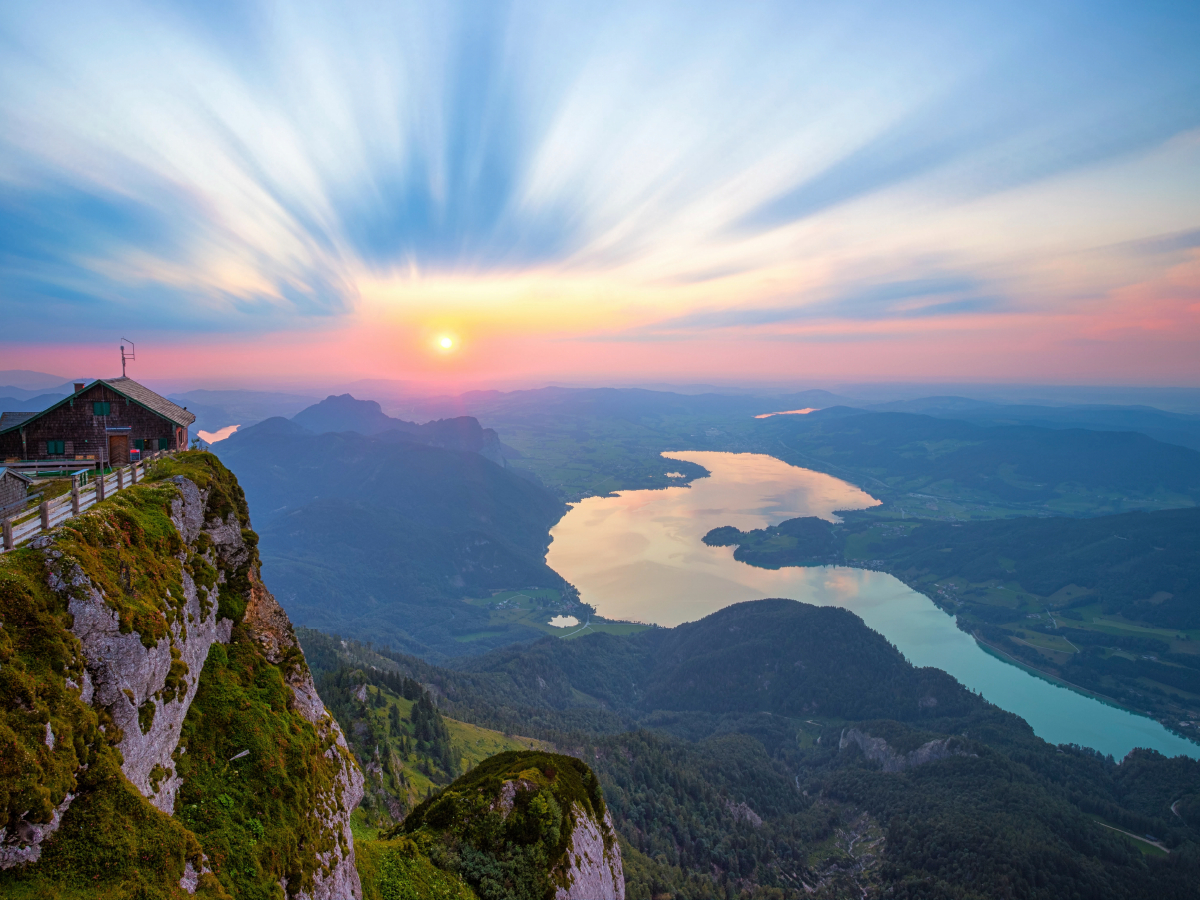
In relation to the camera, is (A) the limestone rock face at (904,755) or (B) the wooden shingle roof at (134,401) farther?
(A) the limestone rock face at (904,755)

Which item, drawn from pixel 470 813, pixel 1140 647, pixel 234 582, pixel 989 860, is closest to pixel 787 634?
pixel 989 860

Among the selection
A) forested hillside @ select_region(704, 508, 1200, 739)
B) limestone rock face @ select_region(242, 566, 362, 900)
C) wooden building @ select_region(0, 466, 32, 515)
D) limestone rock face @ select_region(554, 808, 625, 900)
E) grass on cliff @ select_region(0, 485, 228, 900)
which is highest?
wooden building @ select_region(0, 466, 32, 515)

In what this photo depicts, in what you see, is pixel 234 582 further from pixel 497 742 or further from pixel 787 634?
pixel 787 634

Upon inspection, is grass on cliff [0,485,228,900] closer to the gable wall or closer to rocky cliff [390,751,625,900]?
rocky cliff [390,751,625,900]

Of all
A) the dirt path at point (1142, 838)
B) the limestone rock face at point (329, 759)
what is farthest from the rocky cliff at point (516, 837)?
the dirt path at point (1142, 838)

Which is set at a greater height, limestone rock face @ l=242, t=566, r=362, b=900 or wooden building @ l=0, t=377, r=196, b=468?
wooden building @ l=0, t=377, r=196, b=468

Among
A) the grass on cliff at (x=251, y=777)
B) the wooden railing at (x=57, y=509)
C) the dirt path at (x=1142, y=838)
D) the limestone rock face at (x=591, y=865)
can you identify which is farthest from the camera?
the dirt path at (x=1142, y=838)

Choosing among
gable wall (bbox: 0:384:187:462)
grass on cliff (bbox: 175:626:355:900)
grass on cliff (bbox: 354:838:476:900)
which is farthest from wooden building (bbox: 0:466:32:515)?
grass on cliff (bbox: 354:838:476:900)

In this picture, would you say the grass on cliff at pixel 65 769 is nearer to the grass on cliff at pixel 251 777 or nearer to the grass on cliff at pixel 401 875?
the grass on cliff at pixel 251 777
